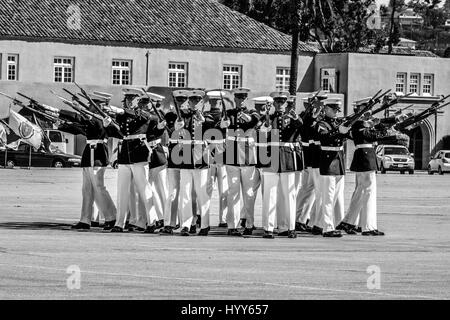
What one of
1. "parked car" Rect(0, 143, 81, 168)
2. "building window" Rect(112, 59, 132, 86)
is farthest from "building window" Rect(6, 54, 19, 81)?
"parked car" Rect(0, 143, 81, 168)

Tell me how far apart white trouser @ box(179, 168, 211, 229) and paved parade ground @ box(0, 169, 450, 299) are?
0.95 feet

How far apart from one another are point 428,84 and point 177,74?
16679mm

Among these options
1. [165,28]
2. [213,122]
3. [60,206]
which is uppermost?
[165,28]

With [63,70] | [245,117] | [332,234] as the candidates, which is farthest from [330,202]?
[63,70]

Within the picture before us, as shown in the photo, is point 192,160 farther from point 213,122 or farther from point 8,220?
point 8,220

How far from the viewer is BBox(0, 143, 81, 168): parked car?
57.1 metres

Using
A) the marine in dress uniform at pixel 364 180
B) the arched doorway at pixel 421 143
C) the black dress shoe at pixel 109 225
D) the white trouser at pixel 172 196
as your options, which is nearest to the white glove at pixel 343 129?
the marine in dress uniform at pixel 364 180

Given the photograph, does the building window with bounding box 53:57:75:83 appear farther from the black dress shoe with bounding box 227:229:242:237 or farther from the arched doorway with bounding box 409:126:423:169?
the black dress shoe with bounding box 227:229:242:237

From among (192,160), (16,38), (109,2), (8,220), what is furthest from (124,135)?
(109,2)

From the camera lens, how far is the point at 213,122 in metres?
20.4

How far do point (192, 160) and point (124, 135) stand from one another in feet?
4.22

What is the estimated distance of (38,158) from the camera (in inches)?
2276

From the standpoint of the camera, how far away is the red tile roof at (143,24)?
221 feet

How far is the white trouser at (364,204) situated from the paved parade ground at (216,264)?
50 centimetres
